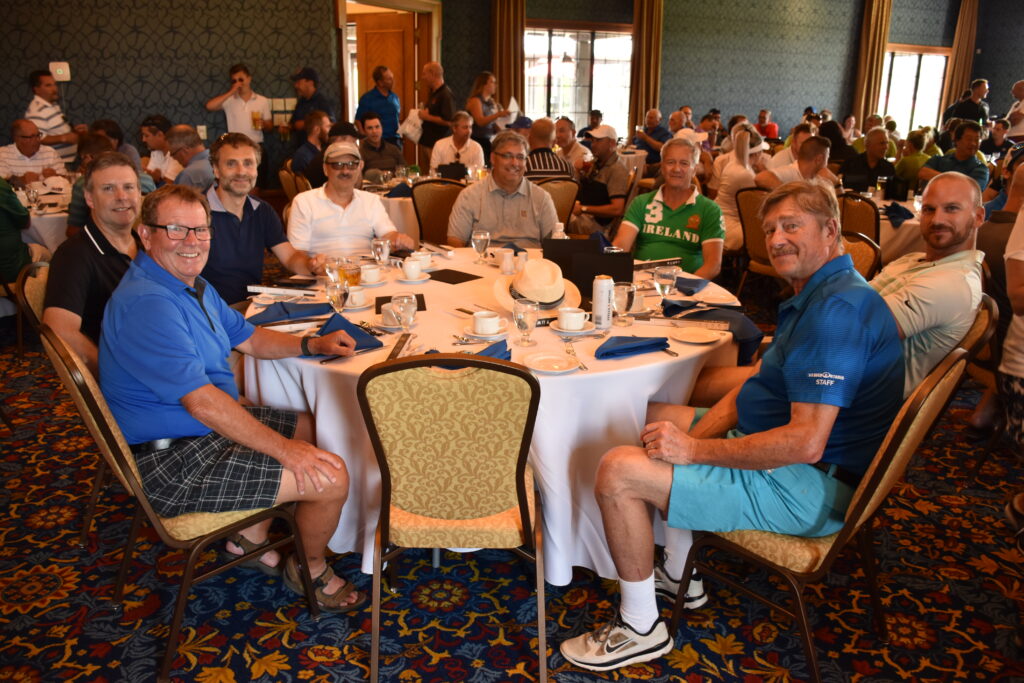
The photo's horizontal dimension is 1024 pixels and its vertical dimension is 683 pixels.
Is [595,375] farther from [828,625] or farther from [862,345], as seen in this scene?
[828,625]

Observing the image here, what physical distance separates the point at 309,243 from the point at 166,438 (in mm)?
1983

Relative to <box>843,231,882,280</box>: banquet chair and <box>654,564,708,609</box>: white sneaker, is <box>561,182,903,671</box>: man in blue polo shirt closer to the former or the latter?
<box>654,564,708,609</box>: white sneaker

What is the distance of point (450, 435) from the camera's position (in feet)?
6.01

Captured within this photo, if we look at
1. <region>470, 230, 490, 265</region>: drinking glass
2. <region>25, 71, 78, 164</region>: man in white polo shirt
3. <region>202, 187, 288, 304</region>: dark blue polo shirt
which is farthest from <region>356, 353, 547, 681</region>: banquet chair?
<region>25, 71, 78, 164</region>: man in white polo shirt

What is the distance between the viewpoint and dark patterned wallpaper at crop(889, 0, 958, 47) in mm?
15641

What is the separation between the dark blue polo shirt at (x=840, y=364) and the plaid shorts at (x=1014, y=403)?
1151 mm

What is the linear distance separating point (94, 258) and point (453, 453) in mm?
1675

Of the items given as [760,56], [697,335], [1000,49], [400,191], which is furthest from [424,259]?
[1000,49]

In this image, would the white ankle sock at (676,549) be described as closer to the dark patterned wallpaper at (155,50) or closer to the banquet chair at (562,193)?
the banquet chair at (562,193)

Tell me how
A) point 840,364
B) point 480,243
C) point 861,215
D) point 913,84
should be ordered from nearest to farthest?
point 840,364 → point 480,243 → point 861,215 → point 913,84

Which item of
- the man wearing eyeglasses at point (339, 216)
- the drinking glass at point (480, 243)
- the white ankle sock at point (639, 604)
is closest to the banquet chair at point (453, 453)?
the white ankle sock at point (639, 604)

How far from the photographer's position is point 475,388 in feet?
5.77

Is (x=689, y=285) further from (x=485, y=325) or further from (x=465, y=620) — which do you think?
(x=465, y=620)

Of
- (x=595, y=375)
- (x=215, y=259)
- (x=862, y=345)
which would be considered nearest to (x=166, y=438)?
(x=595, y=375)
